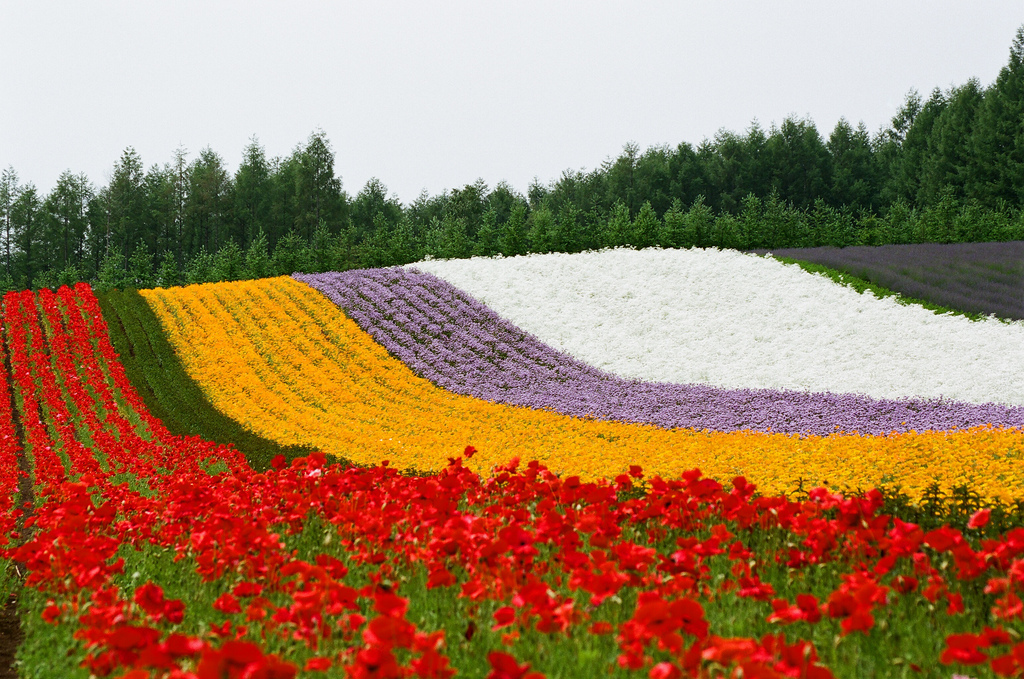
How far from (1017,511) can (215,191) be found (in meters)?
78.0

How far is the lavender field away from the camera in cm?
2439

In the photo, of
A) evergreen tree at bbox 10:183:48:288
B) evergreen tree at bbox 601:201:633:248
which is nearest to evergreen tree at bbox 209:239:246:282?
evergreen tree at bbox 601:201:633:248

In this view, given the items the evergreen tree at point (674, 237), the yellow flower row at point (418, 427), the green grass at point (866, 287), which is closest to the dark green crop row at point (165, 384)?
the yellow flower row at point (418, 427)

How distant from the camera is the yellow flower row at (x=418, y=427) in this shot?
9.80 m

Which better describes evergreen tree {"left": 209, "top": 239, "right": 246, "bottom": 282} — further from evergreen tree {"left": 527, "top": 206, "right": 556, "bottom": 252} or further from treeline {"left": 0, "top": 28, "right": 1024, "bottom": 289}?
evergreen tree {"left": 527, "top": 206, "right": 556, "bottom": 252}

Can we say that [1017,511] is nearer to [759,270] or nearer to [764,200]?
[759,270]

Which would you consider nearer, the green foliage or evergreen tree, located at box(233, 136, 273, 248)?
the green foliage

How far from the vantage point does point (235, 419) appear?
685 inches

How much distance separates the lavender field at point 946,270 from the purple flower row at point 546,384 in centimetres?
995

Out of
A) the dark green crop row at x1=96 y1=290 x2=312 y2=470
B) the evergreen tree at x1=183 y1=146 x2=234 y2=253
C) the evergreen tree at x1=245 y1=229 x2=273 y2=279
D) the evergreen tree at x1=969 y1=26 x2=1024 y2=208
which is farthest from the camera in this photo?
the evergreen tree at x1=183 y1=146 x2=234 y2=253

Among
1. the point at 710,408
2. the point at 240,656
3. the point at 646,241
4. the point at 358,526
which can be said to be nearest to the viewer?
the point at 240,656

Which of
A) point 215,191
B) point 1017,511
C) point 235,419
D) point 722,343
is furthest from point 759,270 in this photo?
point 215,191

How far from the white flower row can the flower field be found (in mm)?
213

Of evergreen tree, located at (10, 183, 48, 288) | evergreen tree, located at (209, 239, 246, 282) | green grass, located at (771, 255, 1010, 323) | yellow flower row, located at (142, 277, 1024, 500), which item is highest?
evergreen tree, located at (10, 183, 48, 288)
